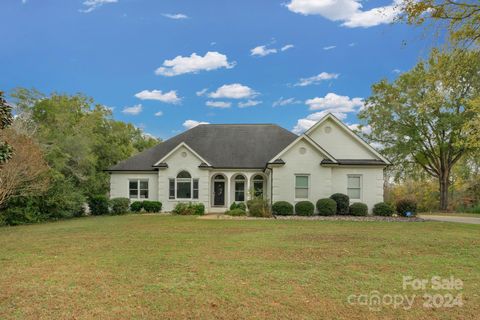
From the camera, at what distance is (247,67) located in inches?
979

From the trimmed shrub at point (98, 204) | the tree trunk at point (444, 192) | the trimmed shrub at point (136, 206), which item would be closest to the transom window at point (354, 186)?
the tree trunk at point (444, 192)

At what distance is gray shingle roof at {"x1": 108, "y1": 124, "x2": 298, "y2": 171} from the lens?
953 inches

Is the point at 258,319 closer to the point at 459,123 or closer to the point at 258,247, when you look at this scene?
the point at 258,247

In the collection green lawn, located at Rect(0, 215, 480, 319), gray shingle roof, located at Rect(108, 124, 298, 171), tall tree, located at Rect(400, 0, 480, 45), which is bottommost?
green lawn, located at Rect(0, 215, 480, 319)

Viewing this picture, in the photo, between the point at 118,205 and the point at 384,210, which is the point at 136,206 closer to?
the point at 118,205

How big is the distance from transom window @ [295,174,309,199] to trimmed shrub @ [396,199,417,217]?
6.09 metres

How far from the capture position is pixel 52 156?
792 inches

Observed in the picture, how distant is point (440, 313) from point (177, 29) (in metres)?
19.0

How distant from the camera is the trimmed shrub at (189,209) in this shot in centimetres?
2166

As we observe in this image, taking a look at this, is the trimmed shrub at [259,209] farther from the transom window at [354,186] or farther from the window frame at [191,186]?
the transom window at [354,186]

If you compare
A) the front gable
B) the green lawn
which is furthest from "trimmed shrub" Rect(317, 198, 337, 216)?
the green lawn

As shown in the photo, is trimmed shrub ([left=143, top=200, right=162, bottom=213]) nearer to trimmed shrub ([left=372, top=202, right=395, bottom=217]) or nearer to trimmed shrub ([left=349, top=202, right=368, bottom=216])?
trimmed shrub ([left=349, top=202, right=368, bottom=216])

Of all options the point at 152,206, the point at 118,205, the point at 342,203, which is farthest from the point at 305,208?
the point at 118,205

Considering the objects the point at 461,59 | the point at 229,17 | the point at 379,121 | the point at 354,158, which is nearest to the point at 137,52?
the point at 229,17
